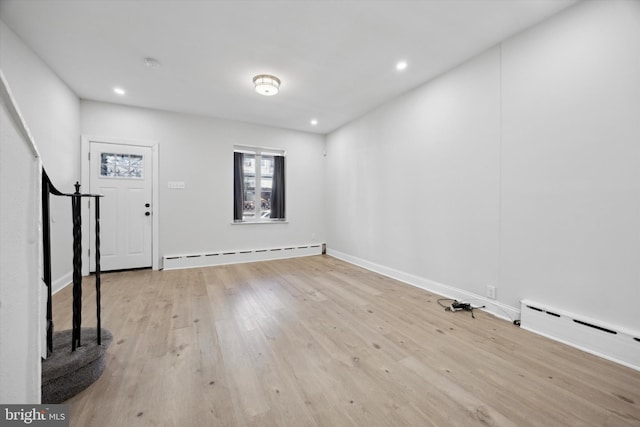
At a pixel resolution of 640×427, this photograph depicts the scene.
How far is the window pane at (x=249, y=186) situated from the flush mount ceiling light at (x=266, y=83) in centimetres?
203

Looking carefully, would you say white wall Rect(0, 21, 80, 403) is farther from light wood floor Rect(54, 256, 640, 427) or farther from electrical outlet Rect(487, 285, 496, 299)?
electrical outlet Rect(487, 285, 496, 299)

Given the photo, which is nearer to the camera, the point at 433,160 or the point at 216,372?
the point at 216,372

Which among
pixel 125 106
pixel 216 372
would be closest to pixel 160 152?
pixel 125 106

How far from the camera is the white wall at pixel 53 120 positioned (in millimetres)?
2467

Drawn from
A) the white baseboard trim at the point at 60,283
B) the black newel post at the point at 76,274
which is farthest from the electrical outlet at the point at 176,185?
the black newel post at the point at 76,274

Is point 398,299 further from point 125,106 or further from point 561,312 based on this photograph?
point 125,106

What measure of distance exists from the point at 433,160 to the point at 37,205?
357 centimetres

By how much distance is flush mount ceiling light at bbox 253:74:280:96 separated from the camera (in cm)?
323

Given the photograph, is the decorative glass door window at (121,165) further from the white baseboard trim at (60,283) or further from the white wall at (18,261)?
the white wall at (18,261)

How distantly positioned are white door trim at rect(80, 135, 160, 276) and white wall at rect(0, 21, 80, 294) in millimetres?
81

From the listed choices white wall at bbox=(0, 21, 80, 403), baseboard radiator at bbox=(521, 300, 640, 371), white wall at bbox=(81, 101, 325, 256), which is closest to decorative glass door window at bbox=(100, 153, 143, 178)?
white wall at bbox=(81, 101, 325, 256)

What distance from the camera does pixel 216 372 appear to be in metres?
1.69

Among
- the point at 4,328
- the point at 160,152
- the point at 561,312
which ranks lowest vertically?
the point at 561,312

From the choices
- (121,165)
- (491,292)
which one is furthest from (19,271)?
(121,165)
